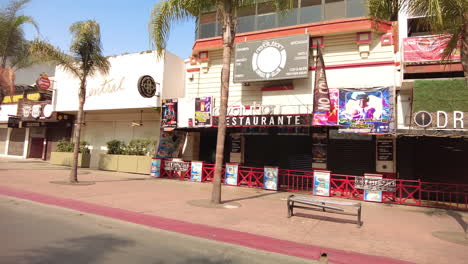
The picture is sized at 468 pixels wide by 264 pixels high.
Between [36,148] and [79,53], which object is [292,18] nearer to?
[79,53]

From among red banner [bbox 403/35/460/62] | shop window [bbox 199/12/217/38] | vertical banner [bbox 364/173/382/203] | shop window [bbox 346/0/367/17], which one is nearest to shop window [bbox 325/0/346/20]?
shop window [bbox 346/0/367/17]

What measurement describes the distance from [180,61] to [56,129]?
14.7 m

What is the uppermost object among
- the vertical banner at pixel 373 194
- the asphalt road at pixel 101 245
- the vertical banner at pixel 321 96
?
the vertical banner at pixel 321 96

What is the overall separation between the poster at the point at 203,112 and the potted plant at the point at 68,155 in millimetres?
11718

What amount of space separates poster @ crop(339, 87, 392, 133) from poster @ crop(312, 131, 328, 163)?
316cm

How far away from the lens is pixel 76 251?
525 cm

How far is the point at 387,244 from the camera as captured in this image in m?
6.70

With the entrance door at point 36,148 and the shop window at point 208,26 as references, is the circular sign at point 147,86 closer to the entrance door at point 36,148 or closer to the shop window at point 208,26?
the shop window at point 208,26

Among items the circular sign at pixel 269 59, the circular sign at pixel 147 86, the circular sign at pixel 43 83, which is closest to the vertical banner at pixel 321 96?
the circular sign at pixel 269 59

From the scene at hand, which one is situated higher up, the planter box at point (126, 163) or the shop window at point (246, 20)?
the shop window at point (246, 20)

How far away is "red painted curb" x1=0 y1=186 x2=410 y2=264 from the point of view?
5.69m

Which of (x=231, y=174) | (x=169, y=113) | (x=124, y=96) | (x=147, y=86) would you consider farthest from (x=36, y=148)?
(x=231, y=174)

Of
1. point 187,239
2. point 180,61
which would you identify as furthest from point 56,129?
point 187,239

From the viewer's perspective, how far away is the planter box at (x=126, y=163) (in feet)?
64.3
